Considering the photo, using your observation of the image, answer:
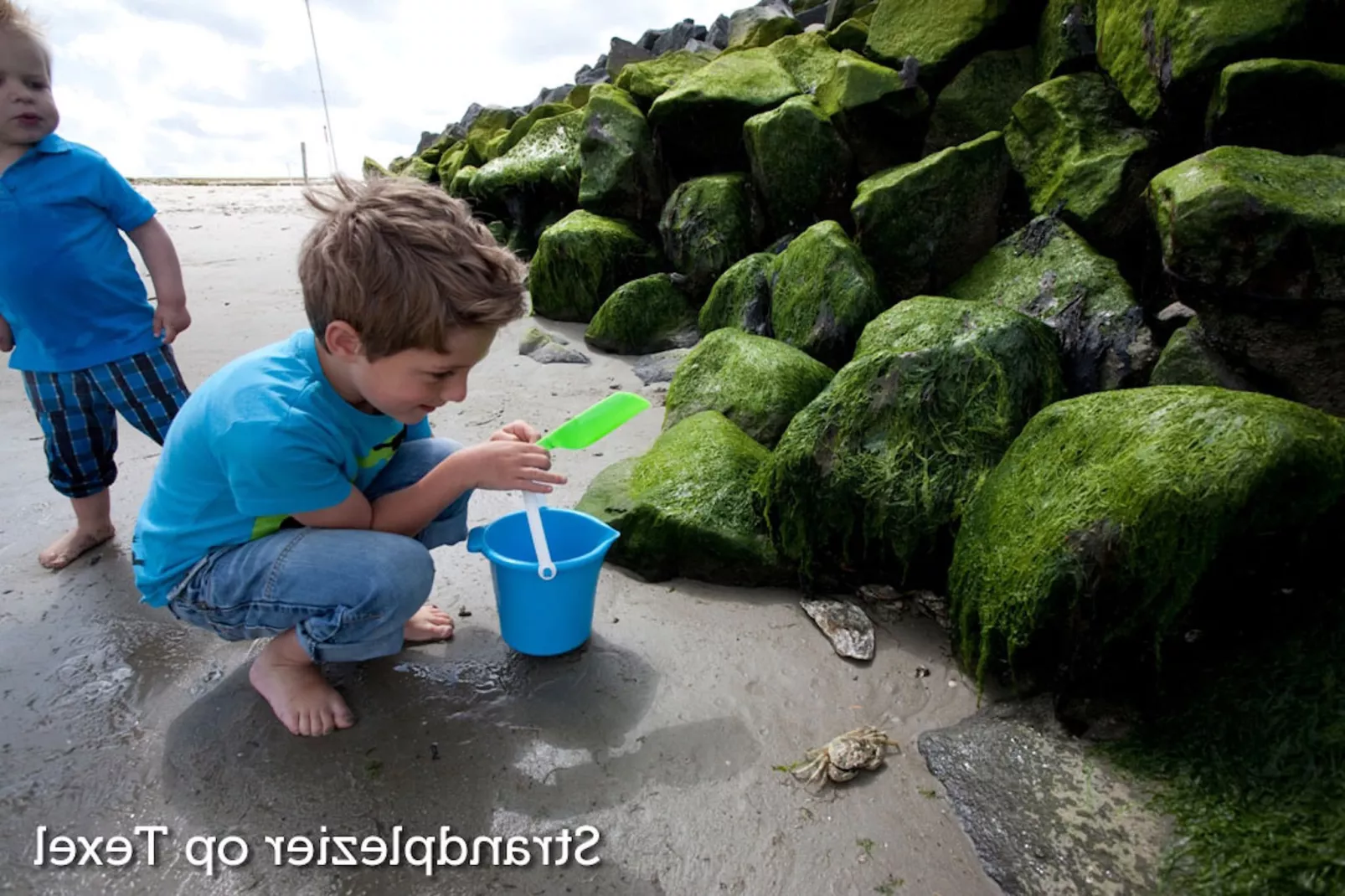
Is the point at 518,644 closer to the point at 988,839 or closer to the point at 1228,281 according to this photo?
the point at 988,839

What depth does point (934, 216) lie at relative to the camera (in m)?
4.07

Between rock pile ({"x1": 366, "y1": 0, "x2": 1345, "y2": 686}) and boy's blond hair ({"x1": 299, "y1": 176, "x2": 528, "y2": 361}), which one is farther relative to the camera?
rock pile ({"x1": 366, "y1": 0, "x2": 1345, "y2": 686})

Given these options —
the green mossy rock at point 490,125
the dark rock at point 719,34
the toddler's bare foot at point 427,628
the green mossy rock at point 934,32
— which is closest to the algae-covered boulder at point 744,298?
the green mossy rock at point 934,32

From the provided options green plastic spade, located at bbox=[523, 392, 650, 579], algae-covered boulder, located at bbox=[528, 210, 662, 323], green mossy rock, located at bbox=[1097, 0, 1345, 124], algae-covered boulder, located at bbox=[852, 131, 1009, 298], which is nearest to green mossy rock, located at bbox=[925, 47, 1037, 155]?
algae-covered boulder, located at bbox=[852, 131, 1009, 298]

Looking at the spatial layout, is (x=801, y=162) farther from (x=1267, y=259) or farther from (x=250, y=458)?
(x=250, y=458)

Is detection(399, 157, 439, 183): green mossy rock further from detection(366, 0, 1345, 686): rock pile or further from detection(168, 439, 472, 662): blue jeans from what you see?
detection(168, 439, 472, 662): blue jeans

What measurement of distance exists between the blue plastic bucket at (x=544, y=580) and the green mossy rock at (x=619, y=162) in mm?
5041

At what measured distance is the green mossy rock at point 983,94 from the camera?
452 centimetres

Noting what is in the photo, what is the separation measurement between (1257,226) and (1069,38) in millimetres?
2306

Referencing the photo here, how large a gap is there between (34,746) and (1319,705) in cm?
318

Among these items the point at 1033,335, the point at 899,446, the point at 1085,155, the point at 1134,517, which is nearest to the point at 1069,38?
the point at 1085,155

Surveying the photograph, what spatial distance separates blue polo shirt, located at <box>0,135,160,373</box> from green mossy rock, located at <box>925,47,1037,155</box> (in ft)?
14.3

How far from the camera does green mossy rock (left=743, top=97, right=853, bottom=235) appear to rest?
16.9 ft

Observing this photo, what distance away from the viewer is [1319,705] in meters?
1.76
